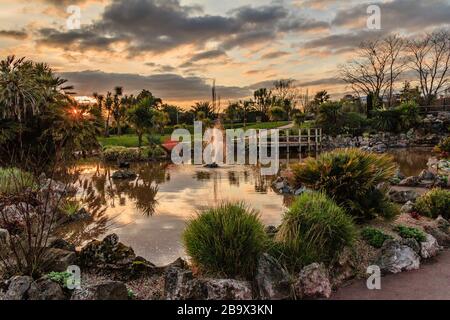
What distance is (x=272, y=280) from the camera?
16.3 feet

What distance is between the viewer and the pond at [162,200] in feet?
27.5

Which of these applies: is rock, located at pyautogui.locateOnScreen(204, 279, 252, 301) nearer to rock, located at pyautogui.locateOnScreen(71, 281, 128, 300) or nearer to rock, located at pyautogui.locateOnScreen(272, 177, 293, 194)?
rock, located at pyautogui.locateOnScreen(71, 281, 128, 300)

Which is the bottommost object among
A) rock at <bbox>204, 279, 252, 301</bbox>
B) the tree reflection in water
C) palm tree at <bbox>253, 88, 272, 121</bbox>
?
the tree reflection in water

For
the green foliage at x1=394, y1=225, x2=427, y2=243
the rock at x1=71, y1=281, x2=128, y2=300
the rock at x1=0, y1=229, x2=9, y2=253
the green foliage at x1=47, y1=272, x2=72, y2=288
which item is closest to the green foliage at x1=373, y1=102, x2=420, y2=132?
the green foliage at x1=394, y1=225, x2=427, y2=243

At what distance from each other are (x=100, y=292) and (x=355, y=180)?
496 centimetres

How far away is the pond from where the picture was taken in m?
8.39

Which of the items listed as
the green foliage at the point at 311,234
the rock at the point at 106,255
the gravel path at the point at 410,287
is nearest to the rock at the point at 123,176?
the rock at the point at 106,255

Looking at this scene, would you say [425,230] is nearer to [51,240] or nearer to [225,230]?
[225,230]

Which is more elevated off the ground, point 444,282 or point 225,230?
point 225,230

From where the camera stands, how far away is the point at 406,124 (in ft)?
123

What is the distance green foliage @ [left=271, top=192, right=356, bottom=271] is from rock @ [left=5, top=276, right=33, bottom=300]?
9.61ft
